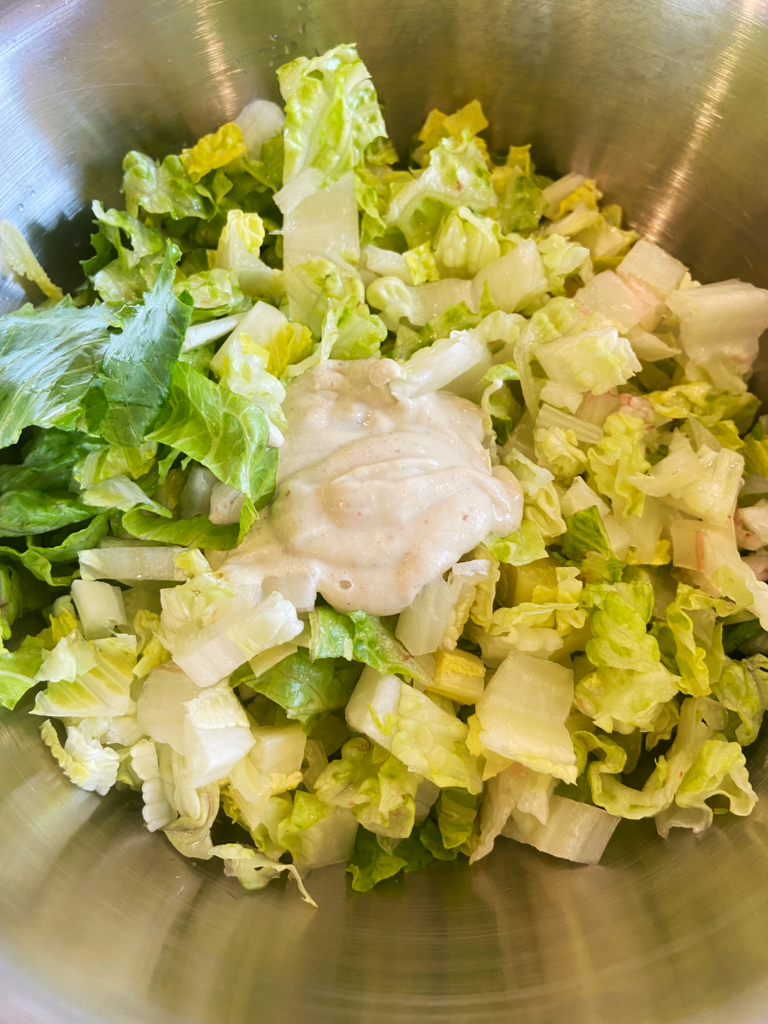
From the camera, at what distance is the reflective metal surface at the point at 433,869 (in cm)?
146

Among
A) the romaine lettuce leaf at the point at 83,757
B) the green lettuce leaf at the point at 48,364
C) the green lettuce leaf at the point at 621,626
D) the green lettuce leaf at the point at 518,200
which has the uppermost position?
the green lettuce leaf at the point at 48,364

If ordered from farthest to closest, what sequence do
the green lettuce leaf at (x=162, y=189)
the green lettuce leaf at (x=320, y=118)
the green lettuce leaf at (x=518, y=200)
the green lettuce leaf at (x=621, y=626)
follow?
the green lettuce leaf at (x=518, y=200) → the green lettuce leaf at (x=162, y=189) → the green lettuce leaf at (x=320, y=118) → the green lettuce leaf at (x=621, y=626)

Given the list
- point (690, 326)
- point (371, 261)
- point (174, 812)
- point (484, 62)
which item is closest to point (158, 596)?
point (174, 812)

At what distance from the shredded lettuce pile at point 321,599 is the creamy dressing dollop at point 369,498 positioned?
2.2 inches

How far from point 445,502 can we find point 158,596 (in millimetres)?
785

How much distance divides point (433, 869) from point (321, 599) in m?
0.74

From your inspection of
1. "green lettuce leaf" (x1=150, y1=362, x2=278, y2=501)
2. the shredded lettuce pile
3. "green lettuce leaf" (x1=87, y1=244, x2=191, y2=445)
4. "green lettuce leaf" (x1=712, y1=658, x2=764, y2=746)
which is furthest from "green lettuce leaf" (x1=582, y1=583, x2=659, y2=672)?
Result: "green lettuce leaf" (x1=87, y1=244, x2=191, y2=445)

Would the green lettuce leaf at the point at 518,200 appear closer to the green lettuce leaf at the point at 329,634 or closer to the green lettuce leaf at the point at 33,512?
the green lettuce leaf at the point at 329,634

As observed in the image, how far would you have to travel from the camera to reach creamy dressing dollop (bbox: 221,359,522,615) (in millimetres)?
1699

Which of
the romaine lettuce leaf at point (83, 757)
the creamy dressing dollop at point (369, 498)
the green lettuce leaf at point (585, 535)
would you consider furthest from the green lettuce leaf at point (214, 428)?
the green lettuce leaf at point (585, 535)

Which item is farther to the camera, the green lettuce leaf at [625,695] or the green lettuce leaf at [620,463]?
the green lettuce leaf at [620,463]

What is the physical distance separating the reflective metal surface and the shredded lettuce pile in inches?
3.5

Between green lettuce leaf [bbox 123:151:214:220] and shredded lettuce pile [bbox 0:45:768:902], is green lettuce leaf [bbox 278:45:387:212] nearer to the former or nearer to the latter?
shredded lettuce pile [bbox 0:45:768:902]

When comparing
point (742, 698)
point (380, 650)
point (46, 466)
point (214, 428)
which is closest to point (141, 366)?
point (214, 428)
